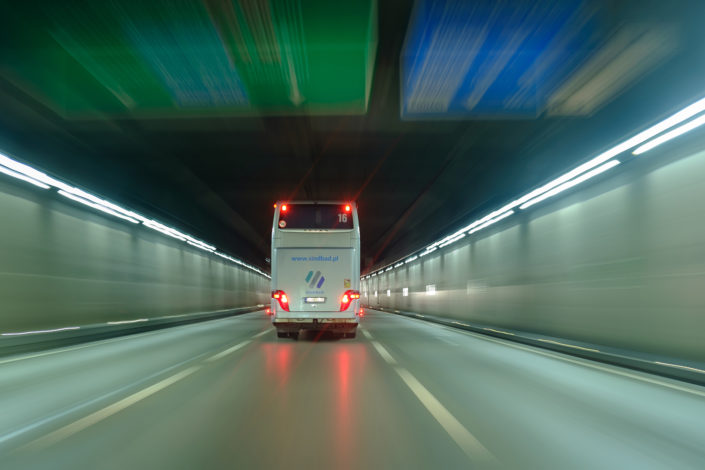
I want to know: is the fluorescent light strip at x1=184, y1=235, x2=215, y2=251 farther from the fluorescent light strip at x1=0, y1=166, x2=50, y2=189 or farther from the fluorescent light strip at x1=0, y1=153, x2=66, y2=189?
the fluorescent light strip at x1=0, y1=166, x2=50, y2=189

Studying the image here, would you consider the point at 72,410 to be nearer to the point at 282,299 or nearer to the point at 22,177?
the point at 22,177

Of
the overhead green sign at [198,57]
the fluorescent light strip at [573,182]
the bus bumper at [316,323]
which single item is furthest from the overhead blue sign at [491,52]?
the bus bumper at [316,323]

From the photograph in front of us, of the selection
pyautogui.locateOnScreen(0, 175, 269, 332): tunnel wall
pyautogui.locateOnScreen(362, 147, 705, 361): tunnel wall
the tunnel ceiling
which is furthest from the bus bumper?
pyautogui.locateOnScreen(0, 175, 269, 332): tunnel wall

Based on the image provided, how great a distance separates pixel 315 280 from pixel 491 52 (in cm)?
834

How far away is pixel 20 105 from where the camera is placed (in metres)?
11.8

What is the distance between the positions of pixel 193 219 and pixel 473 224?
1341cm

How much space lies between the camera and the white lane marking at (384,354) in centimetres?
1141

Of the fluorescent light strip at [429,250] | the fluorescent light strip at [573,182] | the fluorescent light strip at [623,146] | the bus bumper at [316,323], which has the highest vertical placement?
the fluorescent light strip at [623,146]

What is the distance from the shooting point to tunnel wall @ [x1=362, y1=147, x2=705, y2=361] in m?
9.73

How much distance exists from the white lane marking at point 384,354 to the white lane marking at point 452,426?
109 inches

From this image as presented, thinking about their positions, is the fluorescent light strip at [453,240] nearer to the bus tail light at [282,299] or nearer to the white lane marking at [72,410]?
the bus tail light at [282,299]

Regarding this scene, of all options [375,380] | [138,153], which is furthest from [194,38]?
[138,153]

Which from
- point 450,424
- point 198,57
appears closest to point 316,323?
point 198,57

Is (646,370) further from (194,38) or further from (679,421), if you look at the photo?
(194,38)
